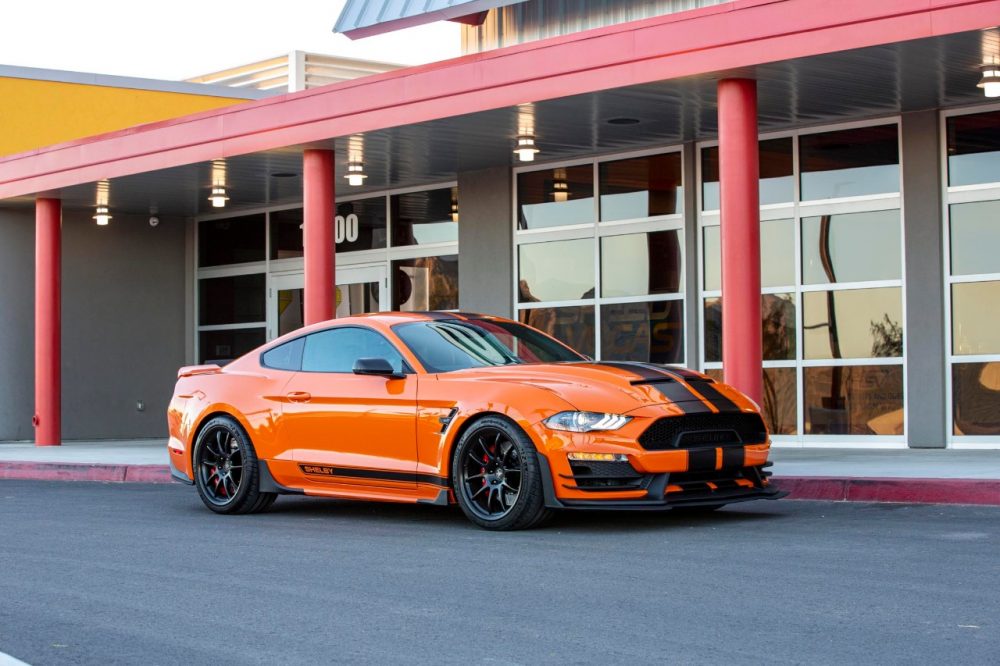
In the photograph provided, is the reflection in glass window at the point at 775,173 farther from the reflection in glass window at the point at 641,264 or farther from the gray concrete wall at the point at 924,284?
the gray concrete wall at the point at 924,284

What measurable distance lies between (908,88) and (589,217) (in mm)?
5061

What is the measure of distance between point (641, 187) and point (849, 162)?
281 centimetres

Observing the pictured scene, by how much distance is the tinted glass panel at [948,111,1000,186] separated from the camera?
14.3 metres

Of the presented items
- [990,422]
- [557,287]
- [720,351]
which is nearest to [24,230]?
[557,287]

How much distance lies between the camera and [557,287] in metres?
18.0

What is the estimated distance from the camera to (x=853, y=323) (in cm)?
1525

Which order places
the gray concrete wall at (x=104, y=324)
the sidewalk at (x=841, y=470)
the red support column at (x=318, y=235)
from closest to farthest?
the sidewalk at (x=841, y=470), the red support column at (x=318, y=235), the gray concrete wall at (x=104, y=324)

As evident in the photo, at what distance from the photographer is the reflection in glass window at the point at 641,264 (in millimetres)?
16750

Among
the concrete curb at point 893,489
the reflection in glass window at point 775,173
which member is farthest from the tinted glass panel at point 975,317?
the concrete curb at point 893,489

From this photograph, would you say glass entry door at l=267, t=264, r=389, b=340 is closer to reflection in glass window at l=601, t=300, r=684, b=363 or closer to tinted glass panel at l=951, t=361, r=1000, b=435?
reflection in glass window at l=601, t=300, r=684, b=363

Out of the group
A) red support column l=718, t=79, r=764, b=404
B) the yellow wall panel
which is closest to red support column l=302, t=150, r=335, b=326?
red support column l=718, t=79, r=764, b=404

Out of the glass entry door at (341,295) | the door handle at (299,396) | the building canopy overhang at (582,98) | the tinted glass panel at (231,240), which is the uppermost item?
the building canopy overhang at (582,98)

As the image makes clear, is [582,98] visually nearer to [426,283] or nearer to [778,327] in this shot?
[778,327]

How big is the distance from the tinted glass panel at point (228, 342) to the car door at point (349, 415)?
13.0 meters
